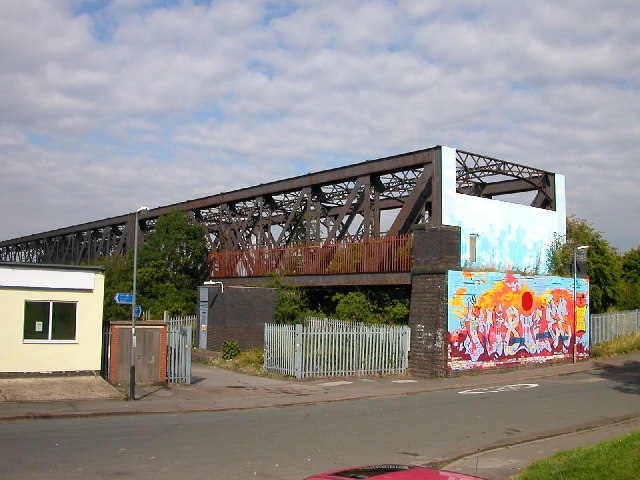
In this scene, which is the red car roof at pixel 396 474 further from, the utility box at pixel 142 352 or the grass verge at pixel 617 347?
the grass verge at pixel 617 347

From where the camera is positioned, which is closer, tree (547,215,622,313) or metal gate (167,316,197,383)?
metal gate (167,316,197,383)

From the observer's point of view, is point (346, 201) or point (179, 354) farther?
point (346, 201)

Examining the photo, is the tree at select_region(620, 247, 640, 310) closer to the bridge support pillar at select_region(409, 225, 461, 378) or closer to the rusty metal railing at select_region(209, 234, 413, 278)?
the rusty metal railing at select_region(209, 234, 413, 278)

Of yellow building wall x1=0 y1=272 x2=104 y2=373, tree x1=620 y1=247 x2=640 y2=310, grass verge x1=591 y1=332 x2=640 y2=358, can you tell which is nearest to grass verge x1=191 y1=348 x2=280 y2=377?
yellow building wall x1=0 y1=272 x2=104 y2=373

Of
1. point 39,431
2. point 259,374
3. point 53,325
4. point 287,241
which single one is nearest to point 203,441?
point 39,431

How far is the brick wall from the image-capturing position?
28391 millimetres

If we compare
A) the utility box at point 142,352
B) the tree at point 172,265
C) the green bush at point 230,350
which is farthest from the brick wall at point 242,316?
the utility box at point 142,352

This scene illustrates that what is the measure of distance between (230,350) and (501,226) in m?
→ 12.3

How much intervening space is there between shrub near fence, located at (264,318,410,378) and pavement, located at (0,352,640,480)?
0.53 metres

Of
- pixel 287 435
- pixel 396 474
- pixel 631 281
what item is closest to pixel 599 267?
pixel 631 281

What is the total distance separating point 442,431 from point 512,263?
16505 mm

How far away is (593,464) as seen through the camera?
29.2 feet

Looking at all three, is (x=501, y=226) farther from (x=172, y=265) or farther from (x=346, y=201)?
(x=172, y=265)

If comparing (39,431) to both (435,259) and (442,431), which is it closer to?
(442,431)
